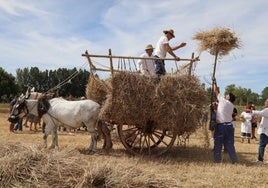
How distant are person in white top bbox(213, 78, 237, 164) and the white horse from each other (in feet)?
10.2

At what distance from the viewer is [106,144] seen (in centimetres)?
1020

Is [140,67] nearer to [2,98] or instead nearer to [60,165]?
[60,165]

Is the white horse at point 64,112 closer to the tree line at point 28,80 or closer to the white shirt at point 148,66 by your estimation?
the white shirt at point 148,66

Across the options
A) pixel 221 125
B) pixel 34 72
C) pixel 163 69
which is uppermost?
pixel 34 72

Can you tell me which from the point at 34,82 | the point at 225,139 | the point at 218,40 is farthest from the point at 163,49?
the point at 34,82

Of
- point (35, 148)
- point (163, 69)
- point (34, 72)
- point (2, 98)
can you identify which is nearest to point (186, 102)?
point (163, 69)

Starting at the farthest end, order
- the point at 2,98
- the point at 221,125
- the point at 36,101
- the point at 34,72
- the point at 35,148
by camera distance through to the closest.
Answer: the point at 34,72, the point at 2,98, the point at 36,101, the point at 221,125, the point at 35,148

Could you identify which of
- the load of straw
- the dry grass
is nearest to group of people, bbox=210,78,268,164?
the load of straw

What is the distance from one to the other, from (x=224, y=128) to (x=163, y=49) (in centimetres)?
248

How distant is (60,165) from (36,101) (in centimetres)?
492

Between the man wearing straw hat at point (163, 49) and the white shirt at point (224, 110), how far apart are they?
1501mm

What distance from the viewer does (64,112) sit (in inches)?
387

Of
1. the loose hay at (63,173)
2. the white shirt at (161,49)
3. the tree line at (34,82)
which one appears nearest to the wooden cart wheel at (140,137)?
the white shirt at (161,49)

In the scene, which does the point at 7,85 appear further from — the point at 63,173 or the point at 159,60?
the point at 63,173
